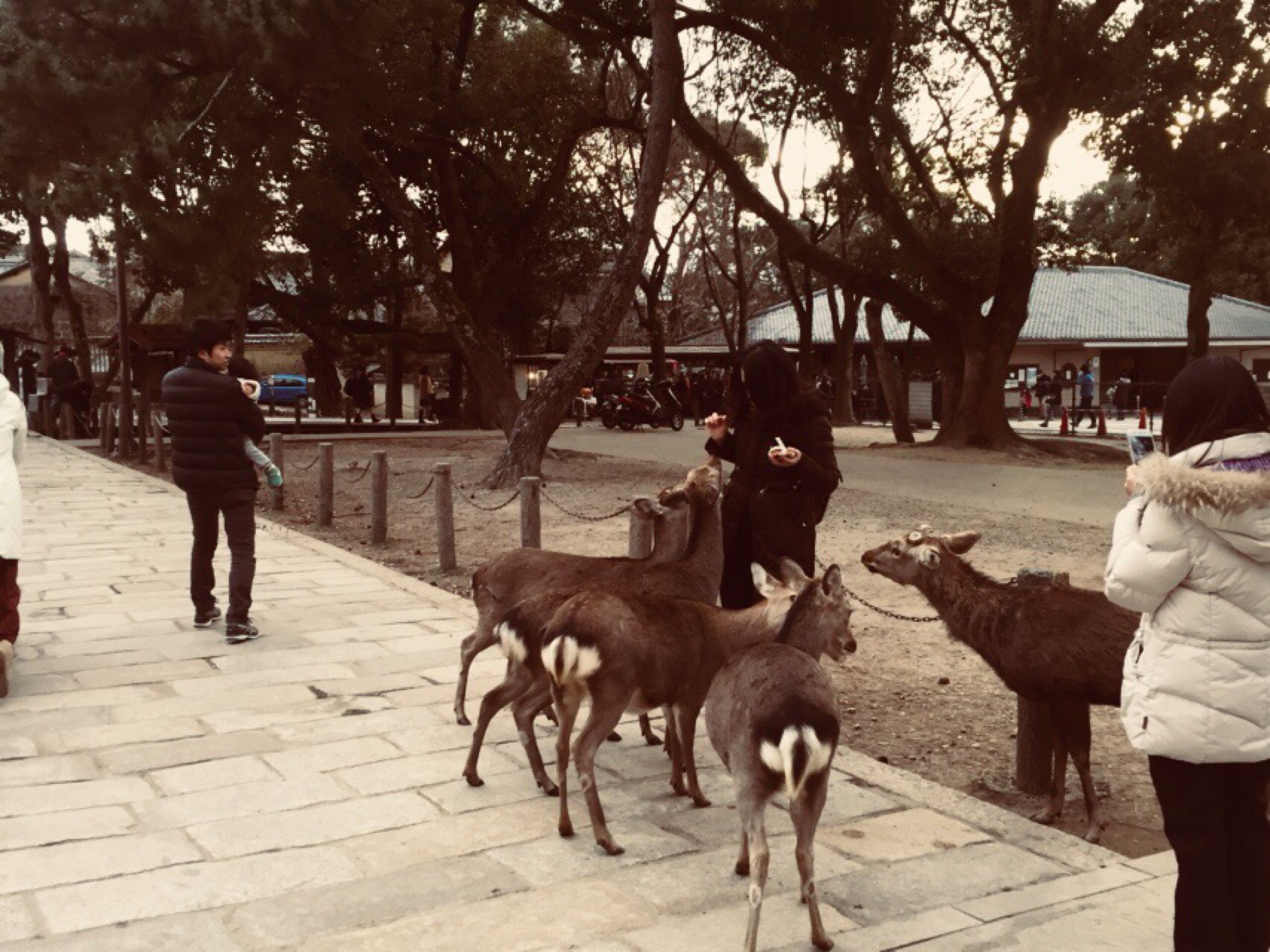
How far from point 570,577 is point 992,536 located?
712cm

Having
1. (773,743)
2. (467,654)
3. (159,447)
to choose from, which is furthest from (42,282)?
(773,743)

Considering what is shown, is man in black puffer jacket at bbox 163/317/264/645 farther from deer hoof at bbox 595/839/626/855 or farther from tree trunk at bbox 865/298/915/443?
tree trunk at bbox 865/298/915/443

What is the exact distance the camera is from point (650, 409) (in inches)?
1181

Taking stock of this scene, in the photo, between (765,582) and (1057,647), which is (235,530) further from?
(1057,647)

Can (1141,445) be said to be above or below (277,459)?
above

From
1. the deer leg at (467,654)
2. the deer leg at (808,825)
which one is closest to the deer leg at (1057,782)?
the deer leg at (808,825)

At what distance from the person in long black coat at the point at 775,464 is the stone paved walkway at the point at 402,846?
937 mm

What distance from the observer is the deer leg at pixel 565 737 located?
4.07m

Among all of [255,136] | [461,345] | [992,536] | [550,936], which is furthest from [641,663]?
[461,345]

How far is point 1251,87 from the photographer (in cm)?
1823

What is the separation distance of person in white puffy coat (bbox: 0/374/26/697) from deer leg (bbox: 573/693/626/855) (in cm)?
329

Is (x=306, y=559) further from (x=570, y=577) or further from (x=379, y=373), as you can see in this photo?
(x=379, y=373)

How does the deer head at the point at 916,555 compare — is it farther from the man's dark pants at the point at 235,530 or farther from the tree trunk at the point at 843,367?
the tree trunk at the point at 843,367

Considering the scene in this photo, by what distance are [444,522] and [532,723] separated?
5.14 meters
